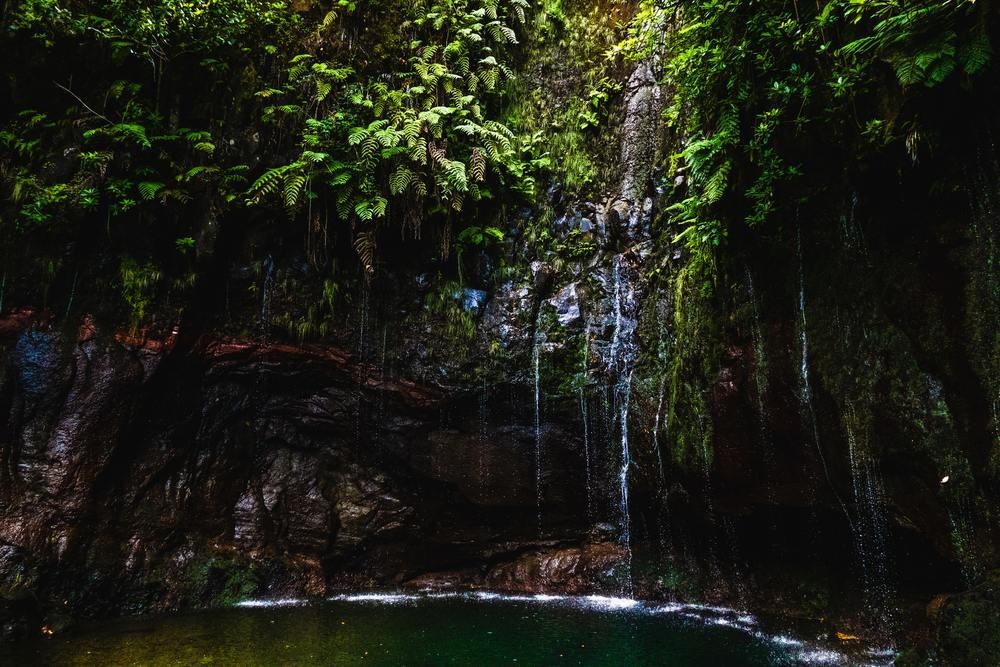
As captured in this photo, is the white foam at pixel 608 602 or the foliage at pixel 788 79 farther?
the white foam at pixel 608 602

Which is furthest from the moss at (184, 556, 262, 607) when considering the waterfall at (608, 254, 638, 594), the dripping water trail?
the waterfall at (608, 254, 638, 594)

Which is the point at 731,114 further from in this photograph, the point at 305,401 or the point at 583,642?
the point at 305,401

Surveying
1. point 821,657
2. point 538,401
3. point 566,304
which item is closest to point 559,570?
point 538,401

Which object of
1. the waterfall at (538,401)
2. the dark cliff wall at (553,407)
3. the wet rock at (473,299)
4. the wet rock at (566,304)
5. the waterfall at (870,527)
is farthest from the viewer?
the wet rock at (473,299)

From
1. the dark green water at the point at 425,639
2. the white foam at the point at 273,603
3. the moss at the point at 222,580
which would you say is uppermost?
the moss at the point at 222,580

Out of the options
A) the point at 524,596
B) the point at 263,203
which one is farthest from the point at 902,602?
the point at 263,203

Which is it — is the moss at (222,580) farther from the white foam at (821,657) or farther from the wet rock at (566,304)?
the white foam at (821,657)

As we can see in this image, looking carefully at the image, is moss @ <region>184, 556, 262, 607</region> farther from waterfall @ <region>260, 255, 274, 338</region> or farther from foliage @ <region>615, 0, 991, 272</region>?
foliage @ <region>615, 0, 991, 272</region>

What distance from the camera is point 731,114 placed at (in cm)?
582

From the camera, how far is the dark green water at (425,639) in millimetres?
5344

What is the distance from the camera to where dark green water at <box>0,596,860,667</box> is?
5344 millimetres

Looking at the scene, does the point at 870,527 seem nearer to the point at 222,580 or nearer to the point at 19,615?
the point at 222,580

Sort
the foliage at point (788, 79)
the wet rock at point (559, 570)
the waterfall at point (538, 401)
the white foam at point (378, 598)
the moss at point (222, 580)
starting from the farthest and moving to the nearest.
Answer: the waterfall at point (538, 401)
the wet rock at point (559, 570)
the white foam at point (378, 598)
the moss at point (222, 580)
the foliage at point (788, 79)

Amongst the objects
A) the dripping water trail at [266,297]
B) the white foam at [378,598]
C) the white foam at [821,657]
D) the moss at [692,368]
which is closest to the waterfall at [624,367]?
the moss at [692,368]
